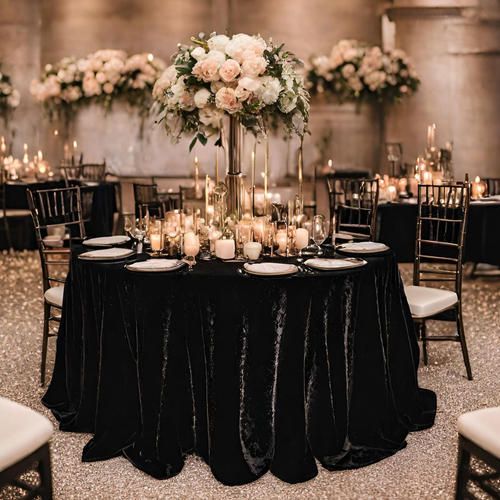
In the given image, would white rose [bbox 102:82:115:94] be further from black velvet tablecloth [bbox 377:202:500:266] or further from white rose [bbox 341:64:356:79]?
black velvet tablecloth [bbox 377:202:500:266]

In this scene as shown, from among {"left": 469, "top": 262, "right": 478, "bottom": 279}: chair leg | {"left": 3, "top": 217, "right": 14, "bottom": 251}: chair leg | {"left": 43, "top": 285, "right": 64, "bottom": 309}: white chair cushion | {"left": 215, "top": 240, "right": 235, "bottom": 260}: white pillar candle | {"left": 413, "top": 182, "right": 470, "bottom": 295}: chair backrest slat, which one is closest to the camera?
{"left": 215, "top": 240, "right": 235, "bottom": 260}: white pillar candle

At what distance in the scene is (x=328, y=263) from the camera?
3.52 m

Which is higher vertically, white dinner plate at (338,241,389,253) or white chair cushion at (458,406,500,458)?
white dinner plate at (338,241,389,253)

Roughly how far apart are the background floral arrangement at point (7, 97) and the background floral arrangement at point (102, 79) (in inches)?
20.5

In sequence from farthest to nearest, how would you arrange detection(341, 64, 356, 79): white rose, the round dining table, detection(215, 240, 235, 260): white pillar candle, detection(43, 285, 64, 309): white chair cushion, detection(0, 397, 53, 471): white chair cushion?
detection(341, 64, 356, 79): white rose → detection(43, 285, 64, 309): white chair cushion → detection(215, 240, 235, 260): white pillar candle → the round dining table → detection(0, 397, 53, 471): white chair cushion

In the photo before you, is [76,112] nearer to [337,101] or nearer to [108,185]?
[108,185]

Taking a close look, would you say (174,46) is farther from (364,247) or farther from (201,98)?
(364,247)

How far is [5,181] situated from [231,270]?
20.0 ft

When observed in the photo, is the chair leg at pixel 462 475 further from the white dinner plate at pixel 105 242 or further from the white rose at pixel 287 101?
the white dinner plate at pixel 105 242

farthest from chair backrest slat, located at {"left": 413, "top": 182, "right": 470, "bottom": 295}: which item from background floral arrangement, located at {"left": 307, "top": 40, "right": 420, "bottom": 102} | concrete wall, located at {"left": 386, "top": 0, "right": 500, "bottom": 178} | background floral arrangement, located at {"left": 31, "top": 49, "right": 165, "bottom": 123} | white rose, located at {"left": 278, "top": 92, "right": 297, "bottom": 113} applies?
A: background floral arrangement, located at {"left": 31, "top": 49, "right": 165, "bottom": 123}

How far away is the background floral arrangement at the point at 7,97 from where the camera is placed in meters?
11.0

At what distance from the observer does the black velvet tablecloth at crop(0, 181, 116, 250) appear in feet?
28.8

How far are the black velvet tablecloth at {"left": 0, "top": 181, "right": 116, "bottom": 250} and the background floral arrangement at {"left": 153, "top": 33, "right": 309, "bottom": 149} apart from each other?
16.0ft

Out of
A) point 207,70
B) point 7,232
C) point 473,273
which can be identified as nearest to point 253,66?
point 207,70
